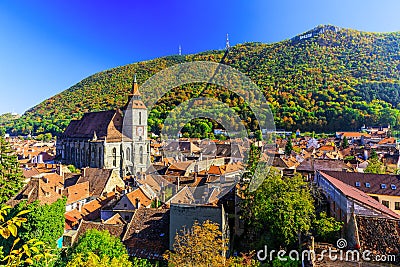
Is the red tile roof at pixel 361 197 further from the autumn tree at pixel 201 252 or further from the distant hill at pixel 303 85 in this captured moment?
the distant hill at pixel 303 85

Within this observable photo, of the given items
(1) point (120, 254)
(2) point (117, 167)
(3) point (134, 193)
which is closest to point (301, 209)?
(1) point (120, 254)

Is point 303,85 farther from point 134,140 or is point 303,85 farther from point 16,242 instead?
point 16,242

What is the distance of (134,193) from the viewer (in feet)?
89.1

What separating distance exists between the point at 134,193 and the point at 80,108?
139534 millimetres

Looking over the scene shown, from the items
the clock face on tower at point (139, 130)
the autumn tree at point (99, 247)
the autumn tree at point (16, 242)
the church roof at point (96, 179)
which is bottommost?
the autumn tree at point (99, 247)

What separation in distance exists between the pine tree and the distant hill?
227ft

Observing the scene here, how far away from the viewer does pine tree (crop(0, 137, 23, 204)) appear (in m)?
29.1

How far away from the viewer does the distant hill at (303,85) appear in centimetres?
10831

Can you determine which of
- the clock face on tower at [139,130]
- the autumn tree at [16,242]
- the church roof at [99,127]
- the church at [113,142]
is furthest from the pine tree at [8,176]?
the autumn tree at [16,242]

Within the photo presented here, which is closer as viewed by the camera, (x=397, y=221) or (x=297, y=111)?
(x=397, y=221)

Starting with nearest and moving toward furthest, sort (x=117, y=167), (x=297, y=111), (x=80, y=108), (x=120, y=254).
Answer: (x=120, y=254), (x=117, y=167), (x=297, y=111), (x=80, y=108)

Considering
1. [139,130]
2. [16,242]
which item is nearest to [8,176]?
[139,130]

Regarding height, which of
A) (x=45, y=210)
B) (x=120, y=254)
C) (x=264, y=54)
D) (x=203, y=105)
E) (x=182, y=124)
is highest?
(x=264, y=54)

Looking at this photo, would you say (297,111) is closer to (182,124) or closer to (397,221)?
(182,124)
